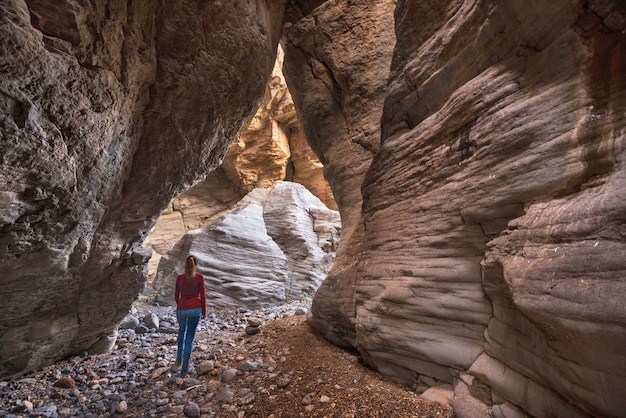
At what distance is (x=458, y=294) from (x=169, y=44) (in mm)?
4707

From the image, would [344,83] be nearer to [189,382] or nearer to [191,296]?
[191,296]

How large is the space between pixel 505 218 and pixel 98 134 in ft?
14.0

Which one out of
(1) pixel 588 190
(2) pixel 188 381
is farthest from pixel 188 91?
(1) pixel 588 190

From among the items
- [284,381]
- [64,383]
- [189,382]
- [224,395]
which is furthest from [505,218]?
[64,383]

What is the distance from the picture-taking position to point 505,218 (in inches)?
103

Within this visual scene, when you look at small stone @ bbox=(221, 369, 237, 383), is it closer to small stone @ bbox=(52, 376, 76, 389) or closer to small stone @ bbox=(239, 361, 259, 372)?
small stone @ bbox=(239, 361, 259, 372)

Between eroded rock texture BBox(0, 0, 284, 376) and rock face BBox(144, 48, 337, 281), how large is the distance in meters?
14.3

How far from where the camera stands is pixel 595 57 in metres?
2.14

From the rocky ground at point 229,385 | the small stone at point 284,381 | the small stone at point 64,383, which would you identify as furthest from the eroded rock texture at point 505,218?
the small stone at point 64,383

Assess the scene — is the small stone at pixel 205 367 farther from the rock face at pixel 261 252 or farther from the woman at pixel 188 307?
the rock face at pixel 261 252

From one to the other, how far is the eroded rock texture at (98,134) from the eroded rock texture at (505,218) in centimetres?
292

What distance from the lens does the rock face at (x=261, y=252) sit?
994cm

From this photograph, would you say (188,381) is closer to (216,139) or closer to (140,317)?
(216,139)

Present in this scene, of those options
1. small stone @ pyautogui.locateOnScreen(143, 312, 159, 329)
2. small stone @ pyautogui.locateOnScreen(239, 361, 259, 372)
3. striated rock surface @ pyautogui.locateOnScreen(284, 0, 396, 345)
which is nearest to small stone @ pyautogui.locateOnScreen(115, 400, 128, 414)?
small stone @ pyautogui.locateOnScreen(239, 361, 259, 372)
